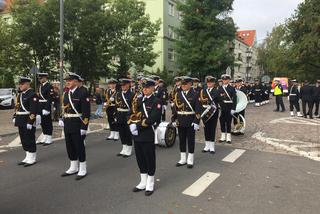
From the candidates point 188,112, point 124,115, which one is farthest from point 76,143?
point 188,112

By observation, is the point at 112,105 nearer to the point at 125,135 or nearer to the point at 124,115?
the point at 124,115

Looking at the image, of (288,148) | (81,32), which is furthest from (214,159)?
(81,32)

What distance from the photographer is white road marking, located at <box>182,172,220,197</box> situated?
19.2 feet

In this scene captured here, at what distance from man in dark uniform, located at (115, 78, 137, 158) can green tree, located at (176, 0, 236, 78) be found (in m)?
26.6

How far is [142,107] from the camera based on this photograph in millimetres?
5988

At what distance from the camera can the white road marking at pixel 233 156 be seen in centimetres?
824

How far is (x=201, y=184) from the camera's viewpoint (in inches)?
249

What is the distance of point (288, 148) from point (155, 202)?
5859 mm

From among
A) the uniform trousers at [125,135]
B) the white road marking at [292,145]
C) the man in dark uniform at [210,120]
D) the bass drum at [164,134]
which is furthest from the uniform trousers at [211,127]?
the white road marking at [292,145]

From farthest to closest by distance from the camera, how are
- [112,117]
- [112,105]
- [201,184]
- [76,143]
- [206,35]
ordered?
[206,35], [112,117], [112,105], [76,143], [201,184]

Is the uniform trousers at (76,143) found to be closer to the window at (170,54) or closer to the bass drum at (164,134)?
the bass drum at (164,134)

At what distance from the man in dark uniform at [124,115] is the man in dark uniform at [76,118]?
6.40 feet

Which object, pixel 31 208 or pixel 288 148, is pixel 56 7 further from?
pixel 31 208

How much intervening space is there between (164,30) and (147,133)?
4059 centimetres
